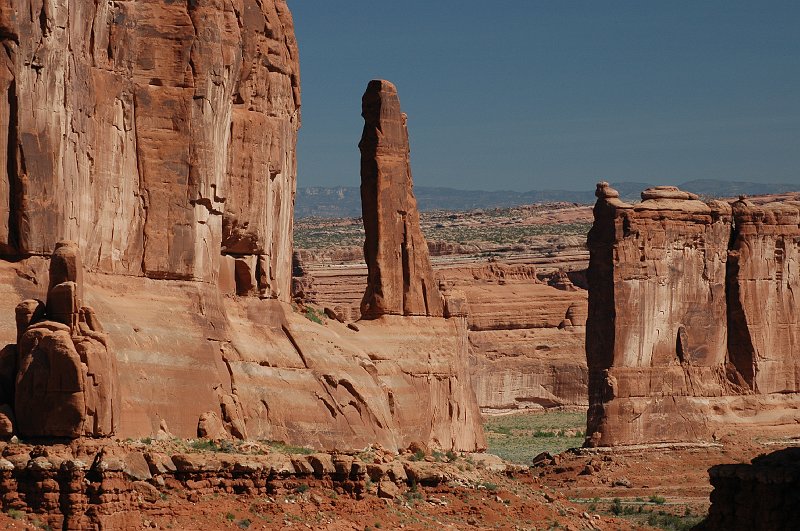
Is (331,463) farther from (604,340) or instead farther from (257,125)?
(604,340)

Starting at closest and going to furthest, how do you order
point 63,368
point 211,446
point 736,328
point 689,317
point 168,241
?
point 63,368
point 211,446
point 168,241
point 689,317
point 736,328

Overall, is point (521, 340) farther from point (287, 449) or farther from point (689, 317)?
point (287, 449)

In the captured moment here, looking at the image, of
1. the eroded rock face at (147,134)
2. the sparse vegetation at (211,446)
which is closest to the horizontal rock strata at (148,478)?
the sparse vegetation at (211,446)

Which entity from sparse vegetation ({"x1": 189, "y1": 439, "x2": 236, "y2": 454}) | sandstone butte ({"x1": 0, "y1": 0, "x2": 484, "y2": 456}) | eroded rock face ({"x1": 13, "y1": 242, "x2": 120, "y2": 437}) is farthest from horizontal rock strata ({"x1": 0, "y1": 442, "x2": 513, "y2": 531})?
sandstone butte ({"x1": 0, "y1": 0, "x2": 484, "y2": 456})

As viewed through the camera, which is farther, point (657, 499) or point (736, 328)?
point (736, 328)

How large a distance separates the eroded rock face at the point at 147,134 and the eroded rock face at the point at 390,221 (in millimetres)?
6992

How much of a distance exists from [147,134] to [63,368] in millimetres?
8856

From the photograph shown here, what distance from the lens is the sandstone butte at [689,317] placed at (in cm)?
7538

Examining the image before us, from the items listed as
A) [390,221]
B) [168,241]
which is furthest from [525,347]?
[168,241]

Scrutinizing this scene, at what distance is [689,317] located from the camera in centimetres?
7769

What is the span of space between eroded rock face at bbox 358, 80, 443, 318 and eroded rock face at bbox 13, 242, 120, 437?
20500 mm

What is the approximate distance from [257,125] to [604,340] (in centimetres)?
2728

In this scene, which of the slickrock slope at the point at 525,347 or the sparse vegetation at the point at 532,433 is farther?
the slickrock slope at the point at 525,347

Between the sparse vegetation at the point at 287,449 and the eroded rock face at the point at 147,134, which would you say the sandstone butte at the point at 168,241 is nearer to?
the eroded rock face at the point at 147,134
